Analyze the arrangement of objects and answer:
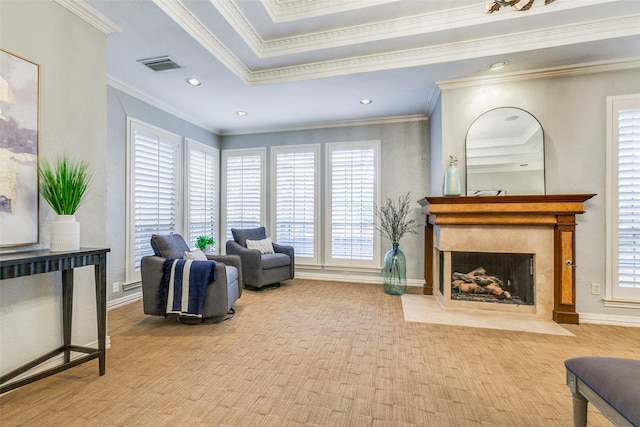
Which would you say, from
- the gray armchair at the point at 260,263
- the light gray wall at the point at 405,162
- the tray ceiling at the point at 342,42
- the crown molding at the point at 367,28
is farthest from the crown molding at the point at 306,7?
the gray armchair at the point at 260,263

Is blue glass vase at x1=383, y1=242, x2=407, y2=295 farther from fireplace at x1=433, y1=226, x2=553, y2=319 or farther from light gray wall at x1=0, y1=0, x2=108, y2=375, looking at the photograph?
light gray wall at x1=0, y1=0, x2=108, y2=375

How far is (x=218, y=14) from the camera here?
2.55 metres

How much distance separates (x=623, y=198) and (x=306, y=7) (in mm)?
3874

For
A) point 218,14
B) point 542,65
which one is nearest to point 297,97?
point 218,14

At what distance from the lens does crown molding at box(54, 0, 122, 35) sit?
2183 mm

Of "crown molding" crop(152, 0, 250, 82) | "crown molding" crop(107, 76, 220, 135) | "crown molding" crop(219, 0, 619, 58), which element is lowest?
"crown molding" crop(107, 76, 220, 135)

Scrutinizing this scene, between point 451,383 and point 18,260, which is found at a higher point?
point 18,260

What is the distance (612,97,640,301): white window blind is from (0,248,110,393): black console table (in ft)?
16.0

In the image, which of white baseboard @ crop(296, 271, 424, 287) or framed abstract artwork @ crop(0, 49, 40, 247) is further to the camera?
white baseboard @ crop(296, 271, 424, 287)

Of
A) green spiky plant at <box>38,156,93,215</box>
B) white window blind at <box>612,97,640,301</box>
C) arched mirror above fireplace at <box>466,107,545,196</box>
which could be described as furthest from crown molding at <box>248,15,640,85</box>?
green spiky plant at <box>38,156,93,215</box>

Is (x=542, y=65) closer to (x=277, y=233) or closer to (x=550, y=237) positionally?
(x=550, y=237)

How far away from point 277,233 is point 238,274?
203 cm

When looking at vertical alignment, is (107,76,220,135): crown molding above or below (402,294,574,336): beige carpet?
above

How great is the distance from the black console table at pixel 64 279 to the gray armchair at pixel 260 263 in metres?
2.27
